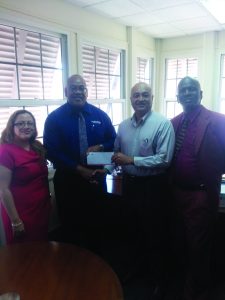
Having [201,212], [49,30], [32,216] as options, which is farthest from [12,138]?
[49,30]

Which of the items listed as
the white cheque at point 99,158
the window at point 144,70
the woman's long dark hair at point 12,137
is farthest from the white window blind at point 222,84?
the woman's long dark hair at point 12,137

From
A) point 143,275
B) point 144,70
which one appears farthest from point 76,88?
point 144,70

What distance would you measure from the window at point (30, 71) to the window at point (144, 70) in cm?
191

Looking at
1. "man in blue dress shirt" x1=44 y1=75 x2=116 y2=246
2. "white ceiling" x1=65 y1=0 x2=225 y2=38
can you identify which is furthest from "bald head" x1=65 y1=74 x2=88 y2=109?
"white ceiling" x1=65 y1=0 x2=225 y2=38

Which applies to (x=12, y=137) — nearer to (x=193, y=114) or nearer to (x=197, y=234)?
(x=193, y=114)

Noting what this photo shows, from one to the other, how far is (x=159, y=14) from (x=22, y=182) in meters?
2.91

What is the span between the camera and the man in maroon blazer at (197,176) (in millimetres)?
1686

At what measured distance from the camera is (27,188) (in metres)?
1.79

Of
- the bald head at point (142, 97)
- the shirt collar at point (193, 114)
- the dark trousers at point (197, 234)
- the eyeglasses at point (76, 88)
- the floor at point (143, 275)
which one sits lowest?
the floor at point (143, 275)

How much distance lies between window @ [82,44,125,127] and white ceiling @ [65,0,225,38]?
1.56 ft

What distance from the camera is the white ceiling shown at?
120 inches

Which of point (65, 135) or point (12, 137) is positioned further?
point (65, 135)

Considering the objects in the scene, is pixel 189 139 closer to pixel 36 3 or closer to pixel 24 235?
pixel 24 235

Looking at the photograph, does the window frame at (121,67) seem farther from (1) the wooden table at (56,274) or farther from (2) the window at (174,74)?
(1) the wooden table at (56,274)
